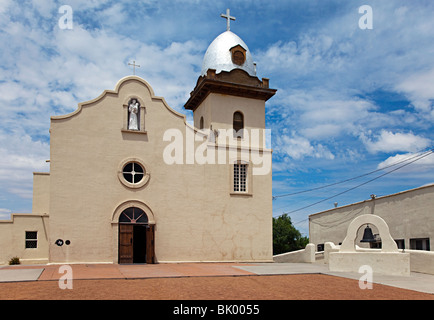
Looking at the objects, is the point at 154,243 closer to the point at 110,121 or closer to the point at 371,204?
the point at 110,121

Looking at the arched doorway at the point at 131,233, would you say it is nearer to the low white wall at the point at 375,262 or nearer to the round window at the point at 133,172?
the round window at the point at 133,172

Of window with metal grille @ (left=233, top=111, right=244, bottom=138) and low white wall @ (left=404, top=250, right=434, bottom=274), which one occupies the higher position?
window with metal grille @ (left=233, top=111, right=244, bottom=138)

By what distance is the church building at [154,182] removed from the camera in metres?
21.5

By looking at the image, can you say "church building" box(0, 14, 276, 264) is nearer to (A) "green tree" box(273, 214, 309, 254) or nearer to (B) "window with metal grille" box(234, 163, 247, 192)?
(B) "window with metal grille" box(234, 163, 247, 192)

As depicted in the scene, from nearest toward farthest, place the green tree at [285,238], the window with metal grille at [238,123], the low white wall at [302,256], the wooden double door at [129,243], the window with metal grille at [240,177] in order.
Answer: the wooden double door at [129,243] → the low white wall at [302,256] → the window with metal grille at [240,177] → the window with metal grille at [238,123] → the green tree at [285,238]

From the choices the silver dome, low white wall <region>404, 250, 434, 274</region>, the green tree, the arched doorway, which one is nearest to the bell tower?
the silver dome

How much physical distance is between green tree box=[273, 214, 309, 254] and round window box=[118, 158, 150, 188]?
38.0 metres

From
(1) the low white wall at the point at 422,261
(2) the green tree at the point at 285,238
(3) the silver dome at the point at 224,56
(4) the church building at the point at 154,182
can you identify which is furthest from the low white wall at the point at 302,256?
(2) the green tree at the point at 285,238

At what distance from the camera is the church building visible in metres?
21.5

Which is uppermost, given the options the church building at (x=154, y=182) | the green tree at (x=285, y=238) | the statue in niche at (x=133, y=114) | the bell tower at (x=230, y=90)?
the bell tower at (x=230, y=90)

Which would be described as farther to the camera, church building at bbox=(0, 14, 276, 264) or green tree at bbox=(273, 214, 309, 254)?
green tree at bbox=(273, 214, 309, 254)

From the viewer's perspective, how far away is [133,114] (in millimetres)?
23406

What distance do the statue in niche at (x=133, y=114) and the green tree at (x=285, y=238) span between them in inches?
1518
